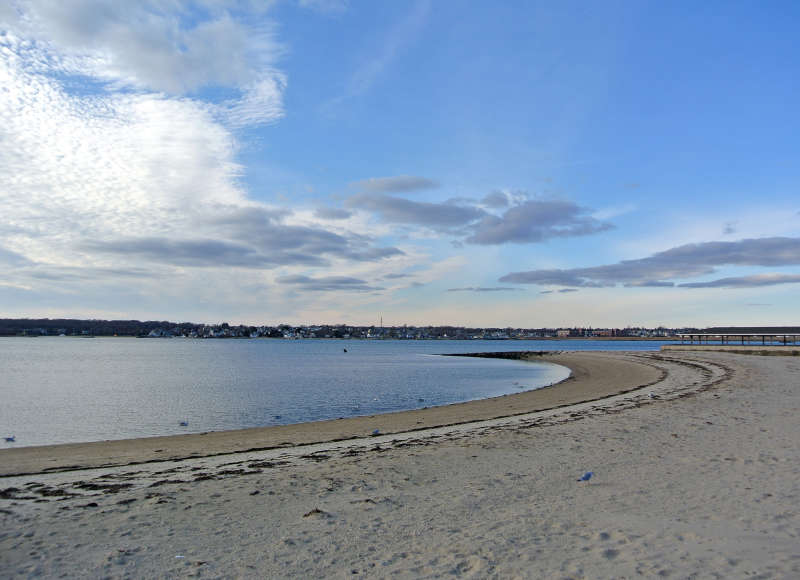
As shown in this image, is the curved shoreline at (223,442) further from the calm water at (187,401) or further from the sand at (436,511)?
the calm water at (187,401)

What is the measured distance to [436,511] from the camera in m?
8.24

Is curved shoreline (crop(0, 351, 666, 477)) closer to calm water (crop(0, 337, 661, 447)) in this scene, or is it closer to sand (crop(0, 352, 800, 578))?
sand (crop(0, 352, 800, 578))

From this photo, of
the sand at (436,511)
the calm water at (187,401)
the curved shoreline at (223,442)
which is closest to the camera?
the sand at (436,511)

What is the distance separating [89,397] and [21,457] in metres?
20.4

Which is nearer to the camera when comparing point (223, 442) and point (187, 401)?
point (223, 442)

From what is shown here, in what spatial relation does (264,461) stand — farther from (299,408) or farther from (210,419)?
(299,408)

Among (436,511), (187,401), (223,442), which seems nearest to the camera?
(436,511)

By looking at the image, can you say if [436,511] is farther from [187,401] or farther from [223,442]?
[187,401]

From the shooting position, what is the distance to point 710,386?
27.0 m

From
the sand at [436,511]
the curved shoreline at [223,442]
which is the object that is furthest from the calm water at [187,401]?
the sand at [436,511]

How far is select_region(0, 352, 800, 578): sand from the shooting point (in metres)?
6.20

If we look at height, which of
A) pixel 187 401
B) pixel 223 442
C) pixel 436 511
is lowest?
pixel 187 401

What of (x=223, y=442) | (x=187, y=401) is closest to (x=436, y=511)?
(x=223, y=442)

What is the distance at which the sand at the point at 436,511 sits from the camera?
6.20 meters
